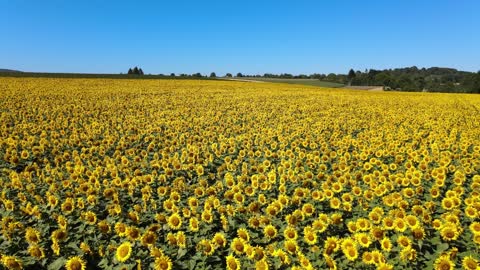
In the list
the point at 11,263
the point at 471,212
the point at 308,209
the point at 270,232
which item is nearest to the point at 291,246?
the point at 270,232

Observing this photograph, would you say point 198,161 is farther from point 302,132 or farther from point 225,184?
point 302,132

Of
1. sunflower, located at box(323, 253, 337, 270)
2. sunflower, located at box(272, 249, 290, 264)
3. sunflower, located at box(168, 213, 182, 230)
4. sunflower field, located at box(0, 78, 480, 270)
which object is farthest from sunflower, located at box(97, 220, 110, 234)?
sunflower, located at box(323, 253, 337, 270)

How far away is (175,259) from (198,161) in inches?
162

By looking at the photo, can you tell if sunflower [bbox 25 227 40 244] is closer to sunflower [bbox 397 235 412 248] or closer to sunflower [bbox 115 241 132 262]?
sunflower [bbox 115 241 132 262]

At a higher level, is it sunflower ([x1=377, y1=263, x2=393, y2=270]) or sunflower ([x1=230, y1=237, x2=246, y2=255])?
sunflower ([x1=377, y1=263, x2=393, y2=270])

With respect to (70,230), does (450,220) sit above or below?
above

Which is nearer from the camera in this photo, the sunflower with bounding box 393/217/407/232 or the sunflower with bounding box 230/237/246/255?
the sunflower with bounding box 230/237/246/255

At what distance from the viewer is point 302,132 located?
1249cm

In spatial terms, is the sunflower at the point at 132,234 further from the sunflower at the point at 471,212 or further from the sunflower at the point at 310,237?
the sunflower at the point at 471,212

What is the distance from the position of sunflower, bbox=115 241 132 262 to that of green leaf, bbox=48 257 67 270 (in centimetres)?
65

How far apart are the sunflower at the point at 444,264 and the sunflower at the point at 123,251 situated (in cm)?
355

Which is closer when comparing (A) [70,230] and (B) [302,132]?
(A) [70,230]

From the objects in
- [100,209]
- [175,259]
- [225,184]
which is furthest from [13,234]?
[225,184]

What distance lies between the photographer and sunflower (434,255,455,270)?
3.93 meters
